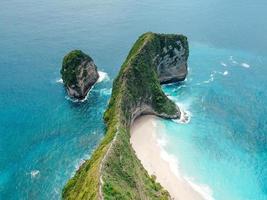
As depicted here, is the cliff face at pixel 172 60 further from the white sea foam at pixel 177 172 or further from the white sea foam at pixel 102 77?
the white sea foam at pixel 177 172

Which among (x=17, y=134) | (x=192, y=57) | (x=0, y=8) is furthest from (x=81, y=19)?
(x=17, y=134)

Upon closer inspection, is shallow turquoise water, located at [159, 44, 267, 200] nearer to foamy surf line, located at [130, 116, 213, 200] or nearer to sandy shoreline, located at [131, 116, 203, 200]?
foamy surf line, located at [130, 116, 213, 200]

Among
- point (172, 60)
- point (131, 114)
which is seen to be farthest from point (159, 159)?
point (172, 60)

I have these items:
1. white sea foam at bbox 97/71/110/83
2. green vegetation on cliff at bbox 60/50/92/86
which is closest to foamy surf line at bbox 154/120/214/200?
green vegetation on cliff at bbox 60/50/92/86

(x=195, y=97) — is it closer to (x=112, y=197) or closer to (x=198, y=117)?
(x=198, y=117)

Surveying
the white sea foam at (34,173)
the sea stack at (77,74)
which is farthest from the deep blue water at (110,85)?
the sea stack at (77,74)
